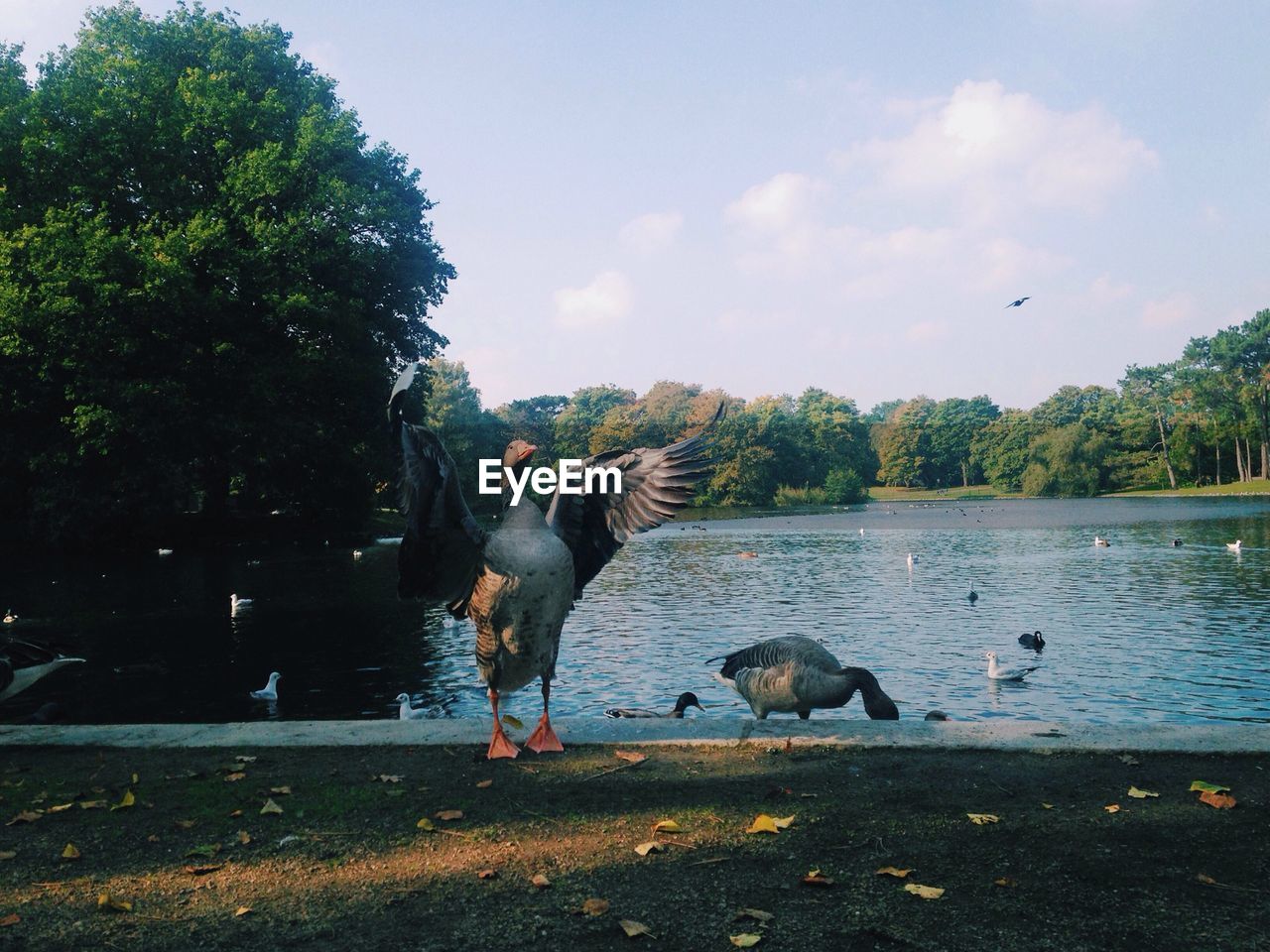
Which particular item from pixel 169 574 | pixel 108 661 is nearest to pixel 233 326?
pixel 169 574

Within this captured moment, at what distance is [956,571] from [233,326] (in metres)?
27.2

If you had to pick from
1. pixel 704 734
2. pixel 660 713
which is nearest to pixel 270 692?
pixel 660 713

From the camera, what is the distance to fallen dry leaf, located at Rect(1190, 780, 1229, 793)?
533 centimetres

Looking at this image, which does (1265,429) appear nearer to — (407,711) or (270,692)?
(407,711)

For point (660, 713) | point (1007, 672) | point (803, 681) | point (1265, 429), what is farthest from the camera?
point (1265, 429)

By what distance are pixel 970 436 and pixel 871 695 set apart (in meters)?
139

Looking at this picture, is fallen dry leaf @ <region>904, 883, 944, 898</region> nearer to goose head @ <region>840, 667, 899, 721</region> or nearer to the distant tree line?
goose head @ <region>840, 667, 899, 721</region>

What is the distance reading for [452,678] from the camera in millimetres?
15906

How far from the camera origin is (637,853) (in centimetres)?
467

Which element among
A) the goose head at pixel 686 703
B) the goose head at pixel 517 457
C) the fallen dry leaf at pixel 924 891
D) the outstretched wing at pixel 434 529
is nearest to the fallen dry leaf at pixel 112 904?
the outstretched wing at pixel 434 529

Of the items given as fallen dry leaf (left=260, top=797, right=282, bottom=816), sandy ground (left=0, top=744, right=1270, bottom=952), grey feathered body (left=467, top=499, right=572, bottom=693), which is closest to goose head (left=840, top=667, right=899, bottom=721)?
sandy ground (left=0, top=744, right=1270, bottom=952)

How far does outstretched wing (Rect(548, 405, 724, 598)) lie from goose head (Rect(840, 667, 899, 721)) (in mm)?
4103

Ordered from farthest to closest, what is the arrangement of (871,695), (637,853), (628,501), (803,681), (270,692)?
(270,692)
(803,681)
(871,695)
(628,501)
(637,853)

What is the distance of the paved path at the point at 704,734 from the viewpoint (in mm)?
6430
